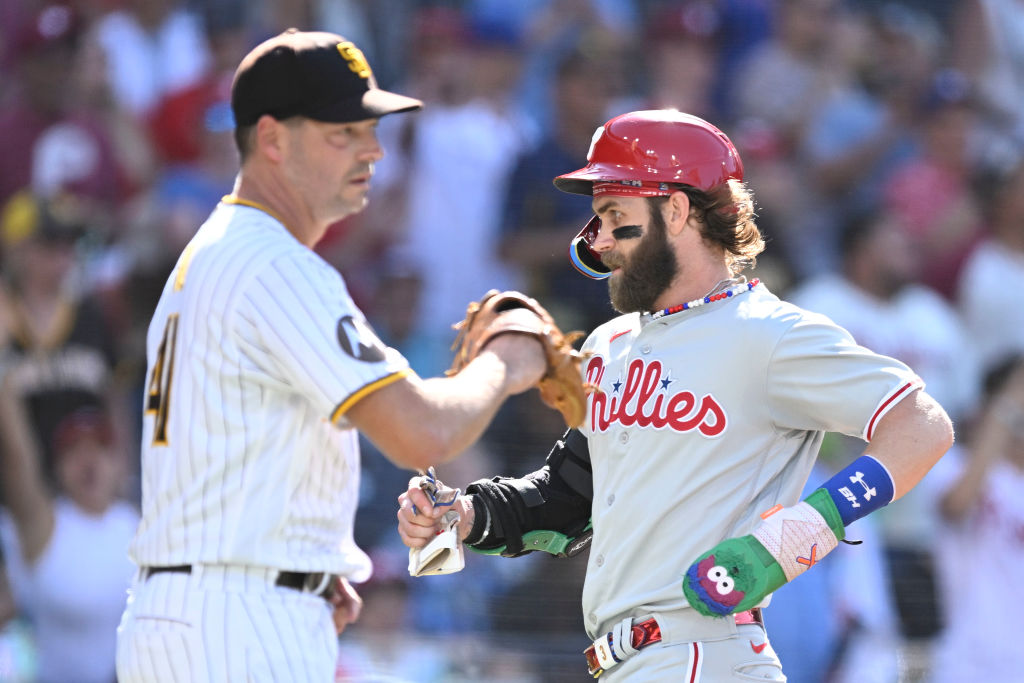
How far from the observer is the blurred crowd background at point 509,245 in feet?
20.8

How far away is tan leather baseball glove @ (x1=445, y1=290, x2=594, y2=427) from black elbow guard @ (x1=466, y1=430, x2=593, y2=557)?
56 centimetres

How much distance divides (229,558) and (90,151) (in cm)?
497

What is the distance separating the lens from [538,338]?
2.87 metres

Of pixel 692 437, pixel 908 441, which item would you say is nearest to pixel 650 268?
pixel 692 437

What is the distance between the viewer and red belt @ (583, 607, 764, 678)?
317 centimetres

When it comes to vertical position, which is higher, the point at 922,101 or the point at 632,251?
the point at 922,101

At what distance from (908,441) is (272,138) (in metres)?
1.55

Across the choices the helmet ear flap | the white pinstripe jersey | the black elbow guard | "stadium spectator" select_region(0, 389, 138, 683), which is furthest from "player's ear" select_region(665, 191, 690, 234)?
"stadium spectator" select_region(0, 389, 138, 683)

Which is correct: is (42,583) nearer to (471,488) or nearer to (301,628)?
(471,488)

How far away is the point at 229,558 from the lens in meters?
2.64

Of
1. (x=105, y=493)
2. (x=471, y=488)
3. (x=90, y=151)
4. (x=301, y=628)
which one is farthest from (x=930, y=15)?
(x=301, y=628)

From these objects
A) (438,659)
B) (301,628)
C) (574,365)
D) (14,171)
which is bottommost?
(438,659)

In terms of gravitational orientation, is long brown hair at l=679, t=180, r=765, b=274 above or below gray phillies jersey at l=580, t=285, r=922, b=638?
above

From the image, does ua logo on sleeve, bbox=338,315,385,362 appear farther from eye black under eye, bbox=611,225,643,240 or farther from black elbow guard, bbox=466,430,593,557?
eye black under eye, bbox=611,225,643,240
